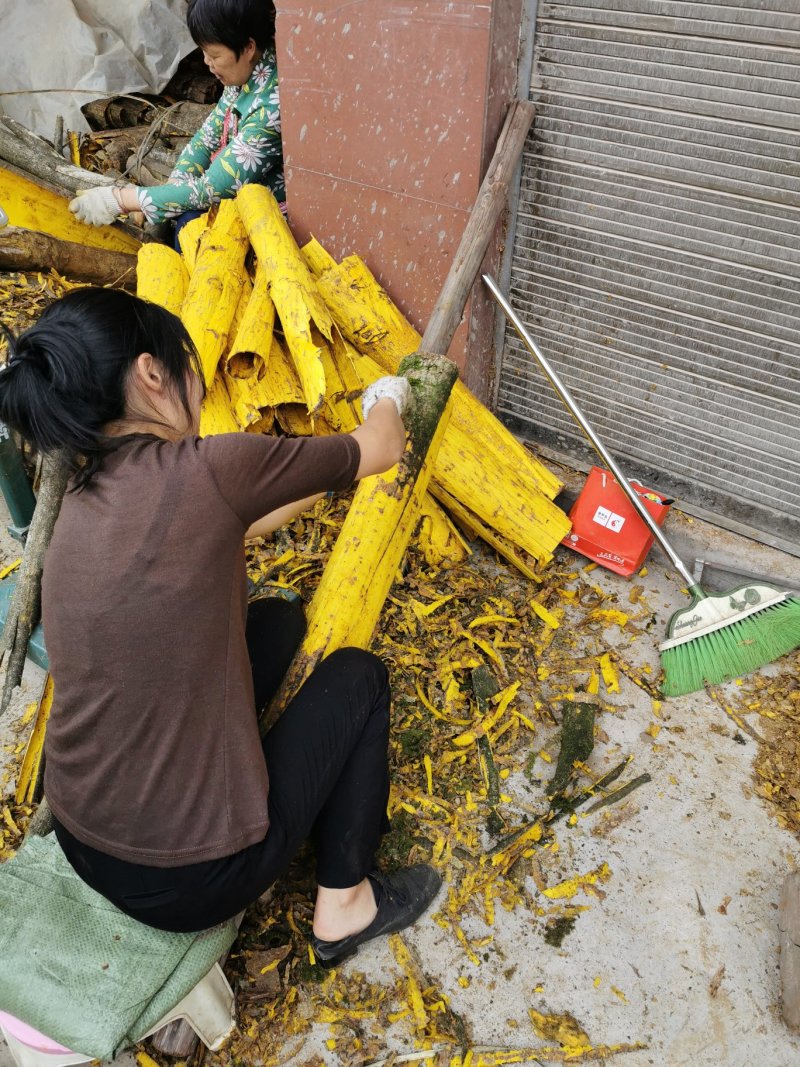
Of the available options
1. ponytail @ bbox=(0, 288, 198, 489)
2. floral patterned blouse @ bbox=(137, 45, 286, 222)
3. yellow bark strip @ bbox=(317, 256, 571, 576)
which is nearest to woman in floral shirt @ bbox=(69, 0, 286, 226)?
floral patterned blouse @ bbox=(137, 45, 286, 222)

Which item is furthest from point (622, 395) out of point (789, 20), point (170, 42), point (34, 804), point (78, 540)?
point (170, 42)

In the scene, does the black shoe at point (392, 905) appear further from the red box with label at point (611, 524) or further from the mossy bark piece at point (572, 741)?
the red box with label at point (611, 524)

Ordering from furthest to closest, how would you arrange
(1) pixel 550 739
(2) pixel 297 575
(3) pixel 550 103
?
(2) pixel 297 575 → (3) pixel 550 103 → (1) pixel 550 739

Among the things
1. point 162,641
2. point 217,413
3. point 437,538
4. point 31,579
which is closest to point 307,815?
point 162,641

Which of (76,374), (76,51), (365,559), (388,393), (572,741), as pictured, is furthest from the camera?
(76,51)

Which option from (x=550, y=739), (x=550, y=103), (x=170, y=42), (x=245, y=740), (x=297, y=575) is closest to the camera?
(x=245, y=740)

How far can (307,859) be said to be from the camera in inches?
96.2

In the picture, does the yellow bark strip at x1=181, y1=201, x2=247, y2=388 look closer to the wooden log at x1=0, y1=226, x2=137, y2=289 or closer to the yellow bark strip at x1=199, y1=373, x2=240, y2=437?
the yellow bark strip at x1=199, y1=373, x2=240, y2=437

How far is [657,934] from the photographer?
7.45ft

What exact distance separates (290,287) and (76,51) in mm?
3423

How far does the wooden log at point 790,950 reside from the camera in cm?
203

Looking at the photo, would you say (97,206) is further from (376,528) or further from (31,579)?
(376,528)

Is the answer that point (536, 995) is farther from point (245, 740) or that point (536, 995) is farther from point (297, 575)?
point (297, 575)

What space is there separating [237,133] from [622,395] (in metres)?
2.41
